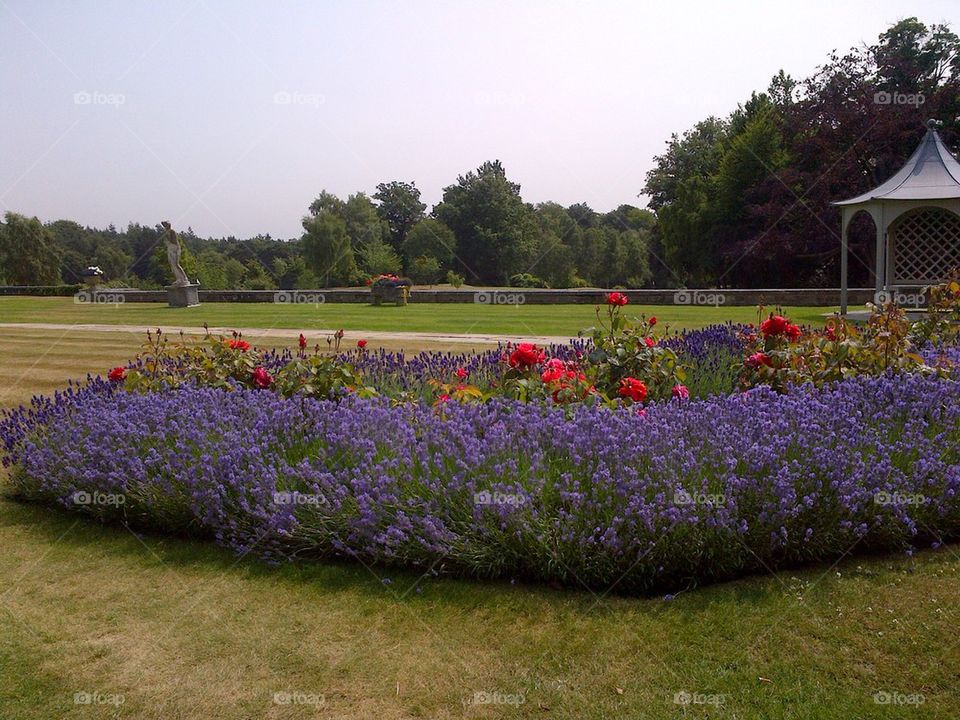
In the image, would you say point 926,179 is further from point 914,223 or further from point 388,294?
point 388,294

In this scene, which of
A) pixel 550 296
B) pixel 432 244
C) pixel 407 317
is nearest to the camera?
pixel 407 317

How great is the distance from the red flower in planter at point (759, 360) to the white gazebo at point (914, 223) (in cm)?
1241

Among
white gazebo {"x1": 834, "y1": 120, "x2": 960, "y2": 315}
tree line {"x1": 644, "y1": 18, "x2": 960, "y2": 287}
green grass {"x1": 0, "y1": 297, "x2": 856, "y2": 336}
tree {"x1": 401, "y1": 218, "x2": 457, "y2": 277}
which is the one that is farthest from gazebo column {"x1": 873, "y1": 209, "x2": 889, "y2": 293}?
tree {"x1": 401, "y1": 218, "x2": 457, "y2": 277}

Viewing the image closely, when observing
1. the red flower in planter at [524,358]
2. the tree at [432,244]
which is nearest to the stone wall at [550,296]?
the red flower in planter at [524,358]

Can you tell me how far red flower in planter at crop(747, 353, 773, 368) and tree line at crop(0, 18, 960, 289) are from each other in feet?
84.7

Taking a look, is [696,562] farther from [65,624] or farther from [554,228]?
[554,228]

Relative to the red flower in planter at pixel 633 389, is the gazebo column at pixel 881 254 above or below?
above

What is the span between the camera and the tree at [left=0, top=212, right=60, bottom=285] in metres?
67.6

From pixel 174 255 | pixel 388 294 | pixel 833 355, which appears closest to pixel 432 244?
pixel 174 255

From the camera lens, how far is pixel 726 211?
3488 cm

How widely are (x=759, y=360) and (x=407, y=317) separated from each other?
14085 millimetres

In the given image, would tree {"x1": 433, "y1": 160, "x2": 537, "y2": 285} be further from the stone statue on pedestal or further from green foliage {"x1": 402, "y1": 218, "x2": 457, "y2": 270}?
the stone statue on pedestal

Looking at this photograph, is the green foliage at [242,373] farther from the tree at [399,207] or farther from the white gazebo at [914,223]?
the tree at [399,207]

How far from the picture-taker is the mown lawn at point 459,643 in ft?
9.58
